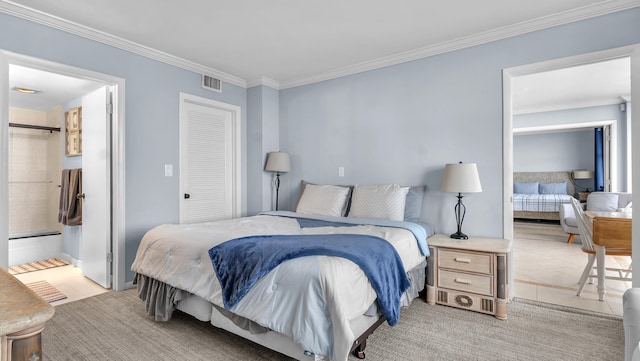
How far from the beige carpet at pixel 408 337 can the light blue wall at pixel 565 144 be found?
5.09m

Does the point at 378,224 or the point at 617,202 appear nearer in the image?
the point at 378,224

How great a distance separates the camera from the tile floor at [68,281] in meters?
3.24

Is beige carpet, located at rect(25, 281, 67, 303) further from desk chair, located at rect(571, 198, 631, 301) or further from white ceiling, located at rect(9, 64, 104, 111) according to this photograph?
desk chair, located at rect(571, 198, 631, 301)

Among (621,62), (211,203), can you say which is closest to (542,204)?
(621,62)

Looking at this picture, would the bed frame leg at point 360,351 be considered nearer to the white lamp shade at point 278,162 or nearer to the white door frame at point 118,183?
the white door frame at point 118,183

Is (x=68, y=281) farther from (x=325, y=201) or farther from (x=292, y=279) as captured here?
(x=292, y=279)

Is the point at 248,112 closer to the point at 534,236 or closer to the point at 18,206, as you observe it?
the point at 18,206

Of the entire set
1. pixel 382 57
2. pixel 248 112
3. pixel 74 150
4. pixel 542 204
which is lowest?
pixel 542 204

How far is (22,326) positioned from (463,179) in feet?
9.88

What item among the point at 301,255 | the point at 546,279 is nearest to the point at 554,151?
the point at 546,279

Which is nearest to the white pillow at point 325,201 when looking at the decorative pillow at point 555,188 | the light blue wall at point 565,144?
the light blue wall at point 565,144

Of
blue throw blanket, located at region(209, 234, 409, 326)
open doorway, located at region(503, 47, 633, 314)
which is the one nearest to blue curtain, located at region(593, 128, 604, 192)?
open doorway, located at region(503, 47, 633, 314)

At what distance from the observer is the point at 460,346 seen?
2.19 metres

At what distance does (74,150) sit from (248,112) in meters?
2.23
